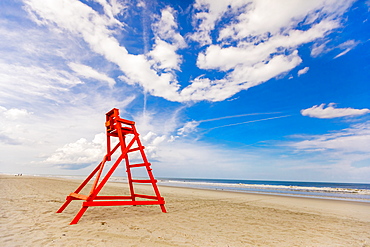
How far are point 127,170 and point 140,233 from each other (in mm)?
3568

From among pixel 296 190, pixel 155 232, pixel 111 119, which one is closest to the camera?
pixel 155 232

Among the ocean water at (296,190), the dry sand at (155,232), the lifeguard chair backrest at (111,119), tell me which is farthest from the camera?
the ocean water at (296,190)

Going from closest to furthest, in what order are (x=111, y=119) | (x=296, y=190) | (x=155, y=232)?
(x=155, y=232), (x=111, y=119), (x=296, y=190)

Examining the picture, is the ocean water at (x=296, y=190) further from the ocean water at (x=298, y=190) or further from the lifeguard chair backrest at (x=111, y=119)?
the lifeguard chair backrest at (x=111, y=119)

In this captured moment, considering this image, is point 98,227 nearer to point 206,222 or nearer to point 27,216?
point 27,216

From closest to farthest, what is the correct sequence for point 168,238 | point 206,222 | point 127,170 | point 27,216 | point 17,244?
point 17,244 → point 168,238 → point 27,216 → point 206,222 → point 127,170

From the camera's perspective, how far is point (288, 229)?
666 cm

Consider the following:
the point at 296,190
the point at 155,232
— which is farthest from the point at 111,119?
the point at 296,190

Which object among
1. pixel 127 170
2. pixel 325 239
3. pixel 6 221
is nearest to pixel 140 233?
pixel 127 170

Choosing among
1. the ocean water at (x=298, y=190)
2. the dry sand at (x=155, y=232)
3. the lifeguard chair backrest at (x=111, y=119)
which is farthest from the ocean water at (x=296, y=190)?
the lifeguard chair backrest at (x=111, y=119)

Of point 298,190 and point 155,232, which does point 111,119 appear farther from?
point 298,190

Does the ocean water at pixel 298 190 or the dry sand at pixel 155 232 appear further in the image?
the ocean water at pixel 298 190

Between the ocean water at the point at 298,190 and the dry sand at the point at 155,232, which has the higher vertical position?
the ocean water at the point at 298,190

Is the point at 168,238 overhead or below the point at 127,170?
below
